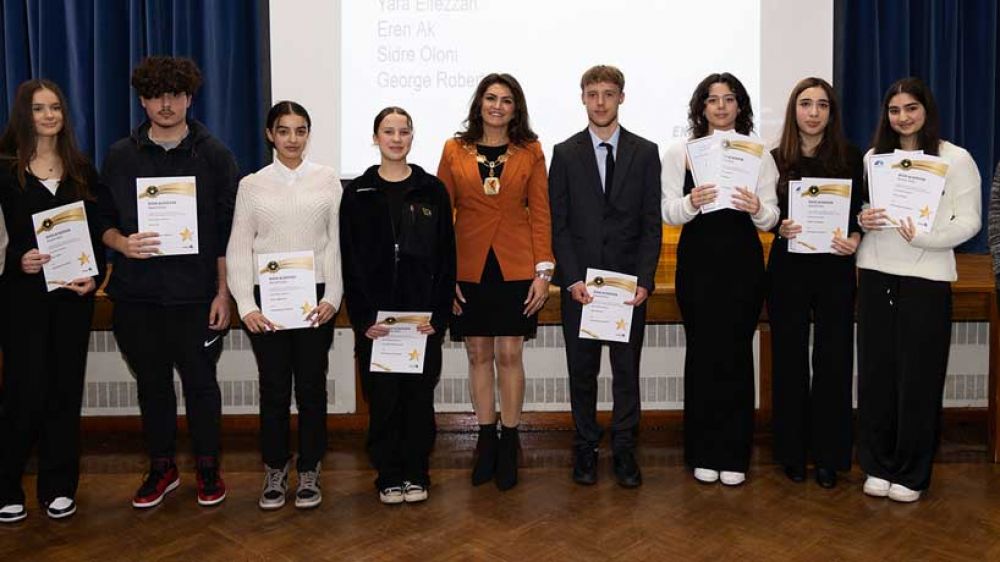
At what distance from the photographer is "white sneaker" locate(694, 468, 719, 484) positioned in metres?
3.23

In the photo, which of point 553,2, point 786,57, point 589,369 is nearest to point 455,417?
point 589,369

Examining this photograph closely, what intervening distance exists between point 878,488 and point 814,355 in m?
0.52

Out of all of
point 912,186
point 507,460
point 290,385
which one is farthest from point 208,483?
point 912,186

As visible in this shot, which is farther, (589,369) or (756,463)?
(756,463)

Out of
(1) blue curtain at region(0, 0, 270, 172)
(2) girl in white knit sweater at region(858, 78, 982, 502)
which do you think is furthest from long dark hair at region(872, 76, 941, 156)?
(1) blue curtain at region(0, 0, 270, 172)

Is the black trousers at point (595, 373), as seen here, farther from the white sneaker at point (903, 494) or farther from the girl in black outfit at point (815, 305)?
the white sneaker at point (903, 494)

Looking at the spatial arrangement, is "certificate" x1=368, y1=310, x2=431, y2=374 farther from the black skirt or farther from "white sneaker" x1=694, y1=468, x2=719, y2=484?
"white sneaker" x1=694, y1=468, x2=719, y2=484

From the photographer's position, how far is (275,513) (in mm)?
2990

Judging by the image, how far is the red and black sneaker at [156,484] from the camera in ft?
10.0

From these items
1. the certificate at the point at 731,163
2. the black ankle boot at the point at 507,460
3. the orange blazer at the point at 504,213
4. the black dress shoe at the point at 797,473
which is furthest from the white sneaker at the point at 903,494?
the orange blazer at the point at 504,213

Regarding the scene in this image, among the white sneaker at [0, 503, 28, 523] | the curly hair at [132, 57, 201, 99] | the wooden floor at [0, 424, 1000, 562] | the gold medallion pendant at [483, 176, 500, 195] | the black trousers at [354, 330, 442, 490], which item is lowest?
the wooden floor at [0, 424, 1000, 562]

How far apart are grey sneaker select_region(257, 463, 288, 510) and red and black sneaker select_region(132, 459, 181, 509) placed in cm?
35

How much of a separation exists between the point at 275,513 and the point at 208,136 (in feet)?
4.44

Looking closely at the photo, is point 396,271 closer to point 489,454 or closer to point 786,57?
point 489,454
